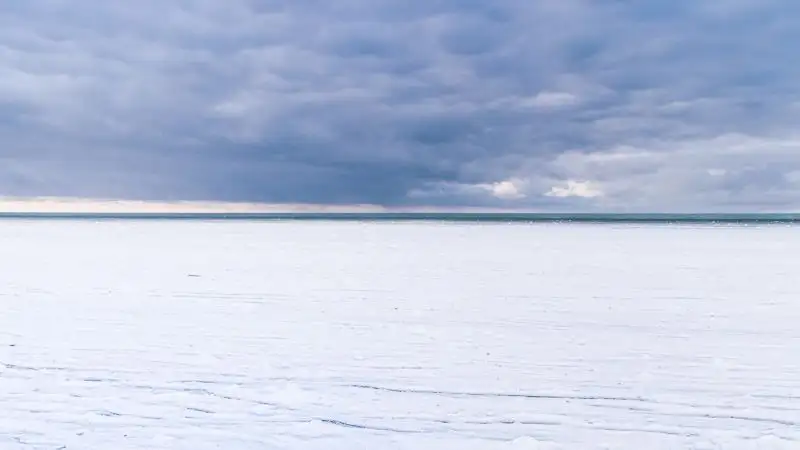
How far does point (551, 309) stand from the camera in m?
12.1

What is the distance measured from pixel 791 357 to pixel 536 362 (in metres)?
2.98

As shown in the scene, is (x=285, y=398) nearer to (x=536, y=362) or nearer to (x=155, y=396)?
(x=155, y=396)

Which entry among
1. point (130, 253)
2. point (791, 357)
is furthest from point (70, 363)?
point (130, 253)

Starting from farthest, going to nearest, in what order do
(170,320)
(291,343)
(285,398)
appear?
(170,320) → (291,343) → (285,398)

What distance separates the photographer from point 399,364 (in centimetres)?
799

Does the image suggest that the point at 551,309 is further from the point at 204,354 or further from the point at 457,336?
the point at 204,354

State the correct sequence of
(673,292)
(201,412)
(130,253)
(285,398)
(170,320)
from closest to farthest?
(201,412), (285,398), (170,320), (673,292), (130,253)

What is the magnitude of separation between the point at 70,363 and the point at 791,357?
8012 millimetres

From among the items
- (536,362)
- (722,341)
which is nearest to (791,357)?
(722,341)

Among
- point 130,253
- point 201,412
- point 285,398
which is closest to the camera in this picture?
point 201,412

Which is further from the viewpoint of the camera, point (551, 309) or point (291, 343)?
point (551, 309)

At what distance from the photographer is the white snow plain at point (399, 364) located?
5.70 metres

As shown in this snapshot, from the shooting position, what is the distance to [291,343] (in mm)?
9094

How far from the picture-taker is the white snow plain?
570 cm
